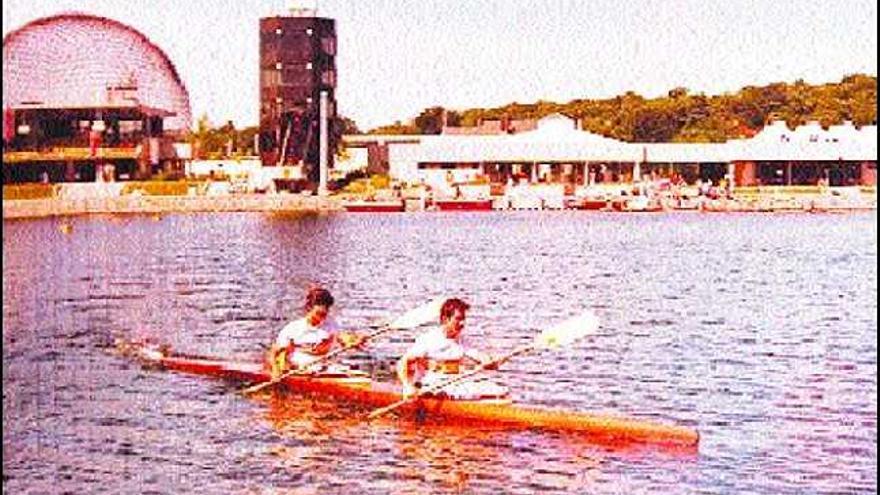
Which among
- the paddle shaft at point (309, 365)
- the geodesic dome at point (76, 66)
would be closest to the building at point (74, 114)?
the geodesic dome at point (76, 66)

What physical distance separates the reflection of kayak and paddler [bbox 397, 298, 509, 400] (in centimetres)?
21

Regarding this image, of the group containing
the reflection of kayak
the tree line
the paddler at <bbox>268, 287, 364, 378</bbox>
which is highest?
the tree line

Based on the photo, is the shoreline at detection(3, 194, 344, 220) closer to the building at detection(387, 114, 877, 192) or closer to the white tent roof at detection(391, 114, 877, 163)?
the building at detection(387, 114, 877, 192)

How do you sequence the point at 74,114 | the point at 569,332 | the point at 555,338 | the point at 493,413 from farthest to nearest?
the point at 74,114, the point at 555,338, the point at 569,332, the point at 493,413

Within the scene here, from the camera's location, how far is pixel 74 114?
157 meters

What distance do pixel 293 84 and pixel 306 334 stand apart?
165597mm

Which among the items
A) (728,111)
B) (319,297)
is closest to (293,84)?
(728,111)

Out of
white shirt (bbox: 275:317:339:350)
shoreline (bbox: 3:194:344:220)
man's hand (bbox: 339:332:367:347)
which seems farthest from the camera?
shoreline (bbox: 3:194:344:220)

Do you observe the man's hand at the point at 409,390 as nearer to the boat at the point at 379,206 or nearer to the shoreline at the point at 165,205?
the shoreline at the point at 165,205

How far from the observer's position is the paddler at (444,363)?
26688 millimetres

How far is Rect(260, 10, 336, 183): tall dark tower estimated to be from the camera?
192 meters

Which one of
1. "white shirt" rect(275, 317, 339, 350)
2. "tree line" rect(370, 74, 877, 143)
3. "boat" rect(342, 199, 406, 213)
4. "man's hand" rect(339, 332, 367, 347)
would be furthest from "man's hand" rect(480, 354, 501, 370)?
"tree line" rect(370, 74, 877, 143)

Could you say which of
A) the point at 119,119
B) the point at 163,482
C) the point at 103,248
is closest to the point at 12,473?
the point at 163,482

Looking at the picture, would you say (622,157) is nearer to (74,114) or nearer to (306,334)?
(74,114)
